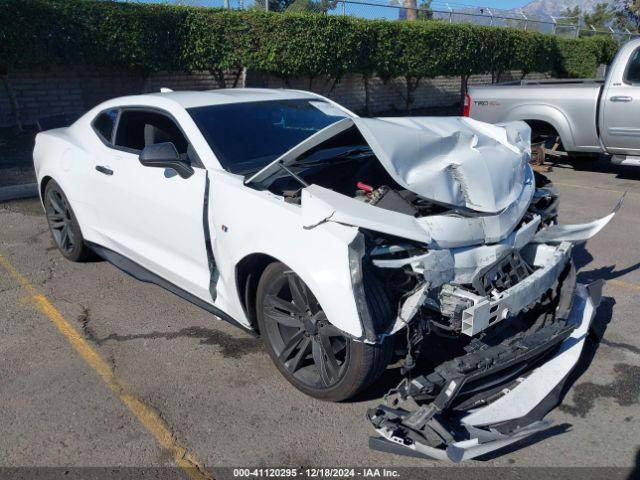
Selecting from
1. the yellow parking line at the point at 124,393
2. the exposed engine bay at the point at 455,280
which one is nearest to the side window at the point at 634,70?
the exposed engine bay at the point at 455,280

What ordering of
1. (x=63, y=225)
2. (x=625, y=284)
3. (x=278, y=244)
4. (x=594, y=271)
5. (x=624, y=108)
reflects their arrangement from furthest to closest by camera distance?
(x=624, y=108) < (x=63, y=225) < (x=594, y=271) < (x=625, y=284) < (x=278, y=244)

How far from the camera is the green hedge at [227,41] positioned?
32.3ft

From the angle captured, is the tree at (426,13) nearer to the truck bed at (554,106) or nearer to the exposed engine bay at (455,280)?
the truck bed at (554,106)

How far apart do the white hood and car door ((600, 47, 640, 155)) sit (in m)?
5.57

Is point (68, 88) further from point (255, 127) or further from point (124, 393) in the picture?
point (124, 393)

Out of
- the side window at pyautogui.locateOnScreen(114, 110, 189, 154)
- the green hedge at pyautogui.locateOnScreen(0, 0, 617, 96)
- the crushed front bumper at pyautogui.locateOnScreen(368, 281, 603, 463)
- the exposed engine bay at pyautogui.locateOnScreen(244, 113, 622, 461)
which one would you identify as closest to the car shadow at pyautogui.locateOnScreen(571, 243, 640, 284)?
the exposed engine bay at pyautogui.locateOnScreen(244, 113, 622, 461)

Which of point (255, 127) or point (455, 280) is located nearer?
point (455, 280)

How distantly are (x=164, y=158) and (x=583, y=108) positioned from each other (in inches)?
278

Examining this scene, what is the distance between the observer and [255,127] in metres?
4.29

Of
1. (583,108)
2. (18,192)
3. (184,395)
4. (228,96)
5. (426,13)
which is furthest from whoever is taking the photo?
(426,13)

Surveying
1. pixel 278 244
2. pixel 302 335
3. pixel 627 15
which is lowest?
pixel 302 335

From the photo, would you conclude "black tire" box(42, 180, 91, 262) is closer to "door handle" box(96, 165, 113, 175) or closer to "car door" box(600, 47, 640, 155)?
"door handle" box(96, 165, 113, 175)

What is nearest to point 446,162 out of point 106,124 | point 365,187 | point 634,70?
point 365,187

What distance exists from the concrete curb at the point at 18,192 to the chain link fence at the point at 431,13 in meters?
5.65
